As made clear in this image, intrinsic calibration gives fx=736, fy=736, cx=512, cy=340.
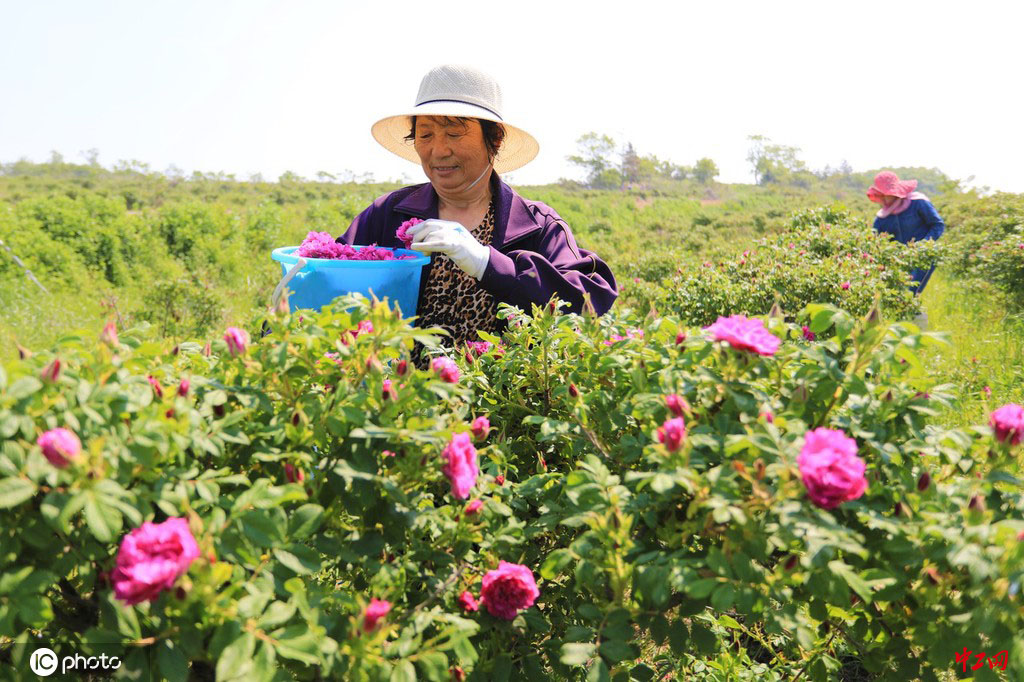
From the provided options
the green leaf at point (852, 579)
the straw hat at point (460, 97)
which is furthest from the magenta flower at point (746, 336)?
the straw hat at point (460, 97)

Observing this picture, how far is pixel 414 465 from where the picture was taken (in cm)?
113

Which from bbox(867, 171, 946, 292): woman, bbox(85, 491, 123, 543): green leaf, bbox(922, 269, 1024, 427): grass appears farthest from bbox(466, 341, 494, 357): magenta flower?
bbox(867, 171, 946, 292): woman

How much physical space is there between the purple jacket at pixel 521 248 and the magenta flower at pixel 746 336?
3.16ft

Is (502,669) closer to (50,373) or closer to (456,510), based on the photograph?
(456,510)

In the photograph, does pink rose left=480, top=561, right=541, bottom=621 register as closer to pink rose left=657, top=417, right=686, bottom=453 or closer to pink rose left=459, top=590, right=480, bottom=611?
pink rose left=459, top=590, right=480, bottom=611

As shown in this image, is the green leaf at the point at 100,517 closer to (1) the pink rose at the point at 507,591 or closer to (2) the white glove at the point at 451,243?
(1) the pink rose at the point at 507,591

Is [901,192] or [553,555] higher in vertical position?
[901,192]

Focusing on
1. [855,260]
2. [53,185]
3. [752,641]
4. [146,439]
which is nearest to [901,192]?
[855,260]

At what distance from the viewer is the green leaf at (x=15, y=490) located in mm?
859

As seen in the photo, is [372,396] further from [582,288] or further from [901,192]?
[901,192]

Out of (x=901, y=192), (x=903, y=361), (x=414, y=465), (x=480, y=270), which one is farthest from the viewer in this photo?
(x=901, y=192)

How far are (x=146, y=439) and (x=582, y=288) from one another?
54.1 inches

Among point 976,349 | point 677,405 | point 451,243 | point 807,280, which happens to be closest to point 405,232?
point 451,243

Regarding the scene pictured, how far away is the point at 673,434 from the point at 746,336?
197mm
